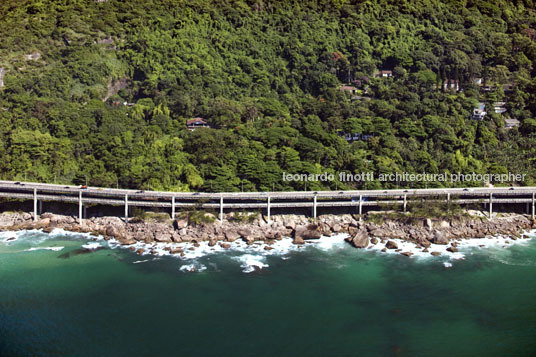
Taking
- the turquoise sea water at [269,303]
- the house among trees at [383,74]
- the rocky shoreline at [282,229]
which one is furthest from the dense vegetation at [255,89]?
the turquoise sea water at [269,303]

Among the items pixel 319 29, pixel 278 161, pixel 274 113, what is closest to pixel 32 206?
pixel 278 161

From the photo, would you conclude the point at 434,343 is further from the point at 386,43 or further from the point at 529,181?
the point at 386,43

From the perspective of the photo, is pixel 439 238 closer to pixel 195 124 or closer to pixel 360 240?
pixel 360 240

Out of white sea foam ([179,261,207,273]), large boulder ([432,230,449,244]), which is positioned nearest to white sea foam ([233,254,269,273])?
white sea foam ([179,261,207,273])

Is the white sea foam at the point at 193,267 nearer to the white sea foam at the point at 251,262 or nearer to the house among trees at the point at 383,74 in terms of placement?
the white sea foam at the point at 251,262

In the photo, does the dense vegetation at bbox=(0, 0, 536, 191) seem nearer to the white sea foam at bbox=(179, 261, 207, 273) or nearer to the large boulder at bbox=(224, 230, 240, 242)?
the large boulder at bbox=(224, 230, 240, 242)
